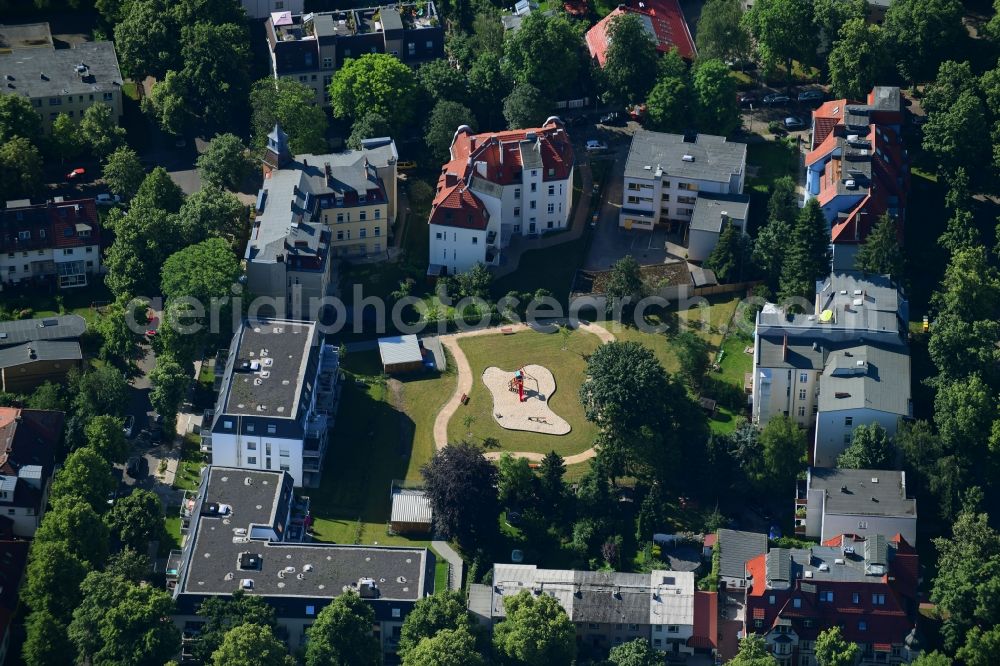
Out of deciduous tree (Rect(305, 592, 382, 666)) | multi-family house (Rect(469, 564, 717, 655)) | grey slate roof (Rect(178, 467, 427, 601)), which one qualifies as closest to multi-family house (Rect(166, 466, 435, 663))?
grey slate roof (Rect(178, 467, 427, 601))

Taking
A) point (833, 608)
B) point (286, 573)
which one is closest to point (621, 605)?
point (833, 608)

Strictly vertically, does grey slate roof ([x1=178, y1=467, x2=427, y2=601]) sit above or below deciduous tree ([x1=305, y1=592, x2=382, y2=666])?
above

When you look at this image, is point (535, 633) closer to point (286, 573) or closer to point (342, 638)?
point (342, 638)

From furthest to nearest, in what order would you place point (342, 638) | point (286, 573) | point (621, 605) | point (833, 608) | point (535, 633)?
point (621, 605), point (286, 573), point (833, 608), point (535, 633), point (342, 638)

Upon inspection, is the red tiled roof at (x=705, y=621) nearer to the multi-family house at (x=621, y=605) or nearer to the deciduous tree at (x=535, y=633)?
the multi-family house at (x=621, y=605)

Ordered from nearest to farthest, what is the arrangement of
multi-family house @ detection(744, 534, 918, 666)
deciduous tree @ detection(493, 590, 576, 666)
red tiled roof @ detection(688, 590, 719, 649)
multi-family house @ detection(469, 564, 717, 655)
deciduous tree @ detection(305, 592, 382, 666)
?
deciduous tree @ detection(305, 592, 382, 666) < deciduous tree @ detection(493, 590, 576, 666) < multi-family house @ detection(744, 534, 918, 666) < multi-family house @ detection(469, 564, 717, 655) < red tiled roof @ detection(688, 590, 719, 649)

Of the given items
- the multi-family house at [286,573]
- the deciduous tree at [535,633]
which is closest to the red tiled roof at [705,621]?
the deciduous tree at [535,633]

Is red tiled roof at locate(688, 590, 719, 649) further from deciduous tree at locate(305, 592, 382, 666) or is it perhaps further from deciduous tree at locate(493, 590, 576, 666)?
deciduous tree at locate(305, 592, 382, 666)
